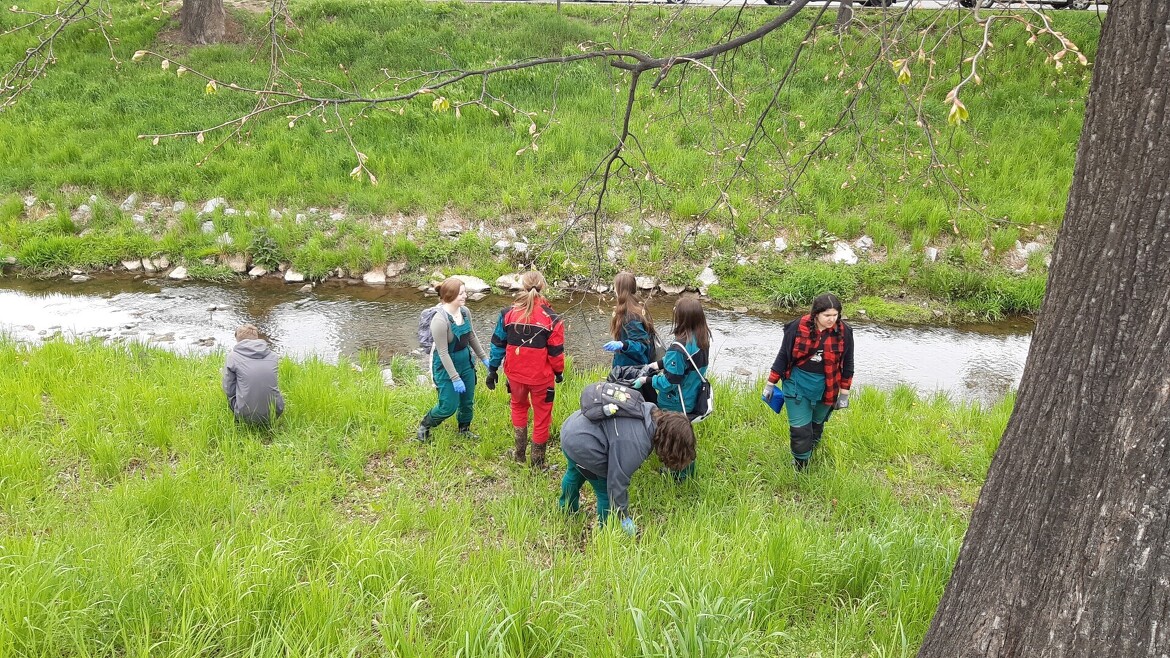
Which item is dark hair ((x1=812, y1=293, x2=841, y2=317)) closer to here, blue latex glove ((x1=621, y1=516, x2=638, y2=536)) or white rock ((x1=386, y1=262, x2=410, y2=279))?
blue latex glove ((x1=621, y1=516, x2=638, y2=536))

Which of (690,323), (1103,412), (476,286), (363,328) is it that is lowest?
(363,328)

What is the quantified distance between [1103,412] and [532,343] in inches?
129

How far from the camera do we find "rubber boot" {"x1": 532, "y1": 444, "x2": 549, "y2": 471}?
497 centimetres

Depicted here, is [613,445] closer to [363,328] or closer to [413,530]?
[413,530]

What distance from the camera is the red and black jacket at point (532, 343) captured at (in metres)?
4.65

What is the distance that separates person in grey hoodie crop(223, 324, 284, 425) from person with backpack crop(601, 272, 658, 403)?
2.56 m

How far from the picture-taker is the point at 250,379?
4.97 m

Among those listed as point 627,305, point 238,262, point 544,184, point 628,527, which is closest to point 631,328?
point 627,305

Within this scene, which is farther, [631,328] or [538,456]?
[538,456]

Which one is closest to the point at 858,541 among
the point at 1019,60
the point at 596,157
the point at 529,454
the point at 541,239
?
the point at 529,454

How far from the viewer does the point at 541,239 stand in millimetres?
10539

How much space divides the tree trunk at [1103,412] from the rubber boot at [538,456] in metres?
Answer: 3.16

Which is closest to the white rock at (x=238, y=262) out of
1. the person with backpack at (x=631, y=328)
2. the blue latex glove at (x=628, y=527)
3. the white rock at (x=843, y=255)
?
the person with backpack at (x=631, y=328)

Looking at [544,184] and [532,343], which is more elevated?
[544,184]
